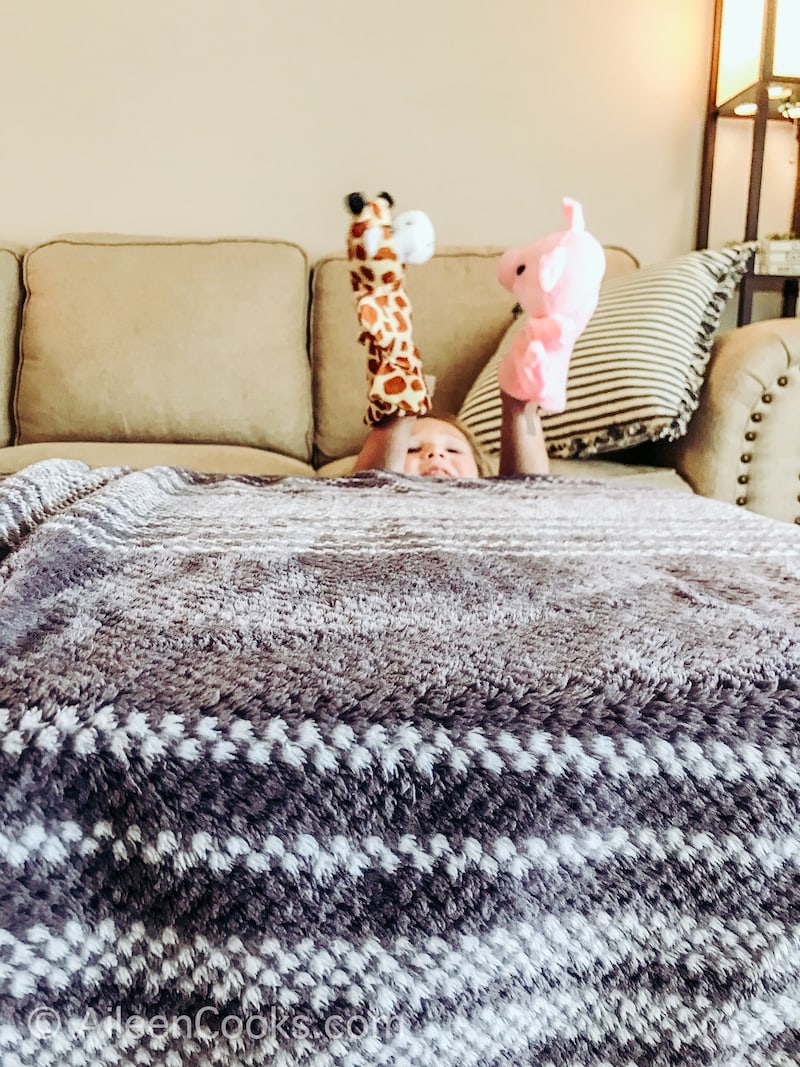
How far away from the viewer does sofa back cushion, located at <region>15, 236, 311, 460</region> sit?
177 centimetres

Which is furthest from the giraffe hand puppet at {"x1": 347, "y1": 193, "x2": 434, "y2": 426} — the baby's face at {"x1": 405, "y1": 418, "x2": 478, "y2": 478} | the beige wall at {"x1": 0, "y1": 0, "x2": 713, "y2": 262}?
the beige wall at {"x1": 0, "y1": 0, "x2": 713, "y2": 262}

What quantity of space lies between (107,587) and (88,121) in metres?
1.98

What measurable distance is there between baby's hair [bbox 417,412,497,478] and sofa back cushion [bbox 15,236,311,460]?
0.46 meters

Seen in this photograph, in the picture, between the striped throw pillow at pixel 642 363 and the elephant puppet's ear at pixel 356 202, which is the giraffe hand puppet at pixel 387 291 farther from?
the striped throw pillow at pixel 642 363

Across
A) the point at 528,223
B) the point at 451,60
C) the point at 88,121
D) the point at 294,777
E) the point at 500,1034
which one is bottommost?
the point at 500,1034

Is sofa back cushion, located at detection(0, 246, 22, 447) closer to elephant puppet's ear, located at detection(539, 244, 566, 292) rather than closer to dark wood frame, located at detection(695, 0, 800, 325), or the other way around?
elephant puppet's ear, located at detection(539, 244, 566, 292)

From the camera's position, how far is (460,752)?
1.15 ft

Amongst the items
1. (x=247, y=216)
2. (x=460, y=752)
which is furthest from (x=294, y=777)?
(x=247, y=216)

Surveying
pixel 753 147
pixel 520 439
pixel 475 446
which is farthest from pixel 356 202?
pixel 753 147

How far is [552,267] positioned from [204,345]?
1.00m

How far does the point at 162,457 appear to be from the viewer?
158 cm

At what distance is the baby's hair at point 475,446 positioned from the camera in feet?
4.76

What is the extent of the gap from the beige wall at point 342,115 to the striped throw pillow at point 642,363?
0.75 metres

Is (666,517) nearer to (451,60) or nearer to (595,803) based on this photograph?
(595,803)
